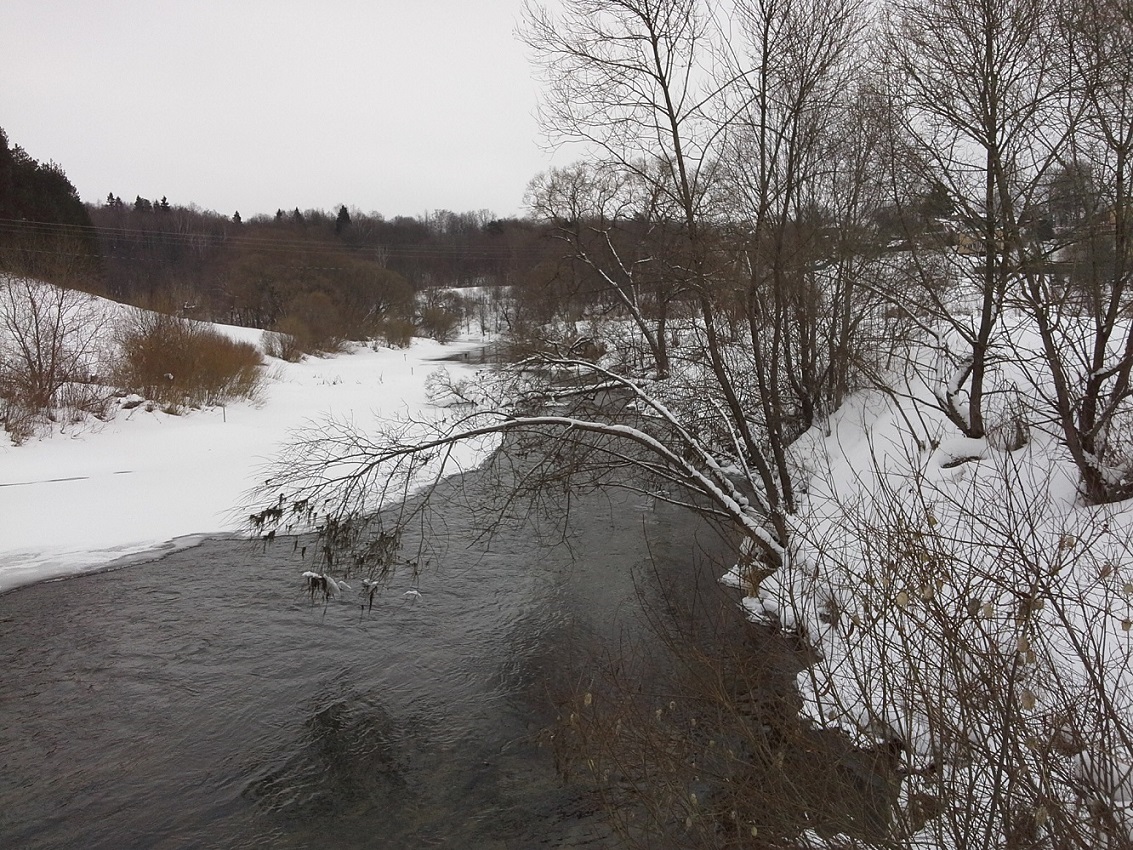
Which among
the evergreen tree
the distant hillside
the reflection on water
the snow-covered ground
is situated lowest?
the reflection on water

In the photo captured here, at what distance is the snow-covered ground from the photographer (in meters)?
10.5

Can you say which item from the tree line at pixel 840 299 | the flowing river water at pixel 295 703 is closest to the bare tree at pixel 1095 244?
the tree line at pixel 840 299

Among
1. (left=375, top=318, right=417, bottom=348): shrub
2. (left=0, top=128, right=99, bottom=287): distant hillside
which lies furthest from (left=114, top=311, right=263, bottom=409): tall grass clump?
(left=375, top=318, right=417, bottom=348): shrub

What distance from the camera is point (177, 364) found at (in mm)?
20125

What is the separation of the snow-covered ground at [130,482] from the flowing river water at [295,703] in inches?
47.3

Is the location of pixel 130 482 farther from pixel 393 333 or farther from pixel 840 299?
pixel 393 333

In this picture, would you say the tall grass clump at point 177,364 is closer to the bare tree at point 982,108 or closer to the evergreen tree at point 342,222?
the bare tree at point 982,108

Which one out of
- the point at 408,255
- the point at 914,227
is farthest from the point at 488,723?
the point at 408,255

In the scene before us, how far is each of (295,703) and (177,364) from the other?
16459mm

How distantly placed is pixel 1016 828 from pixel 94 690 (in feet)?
23.9

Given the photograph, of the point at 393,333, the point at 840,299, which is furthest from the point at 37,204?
the point at 840,299

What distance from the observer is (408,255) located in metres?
87.2

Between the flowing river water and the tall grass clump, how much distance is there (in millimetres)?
11248

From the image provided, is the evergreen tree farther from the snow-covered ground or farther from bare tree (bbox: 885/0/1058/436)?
bare tree (bbox: 885/0/1058/436)
